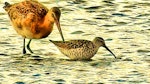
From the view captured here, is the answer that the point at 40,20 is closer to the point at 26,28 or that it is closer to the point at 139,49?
the point at 26,28

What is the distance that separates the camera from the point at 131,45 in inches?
739

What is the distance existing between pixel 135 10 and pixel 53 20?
496 centimetres

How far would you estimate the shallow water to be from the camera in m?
16.2

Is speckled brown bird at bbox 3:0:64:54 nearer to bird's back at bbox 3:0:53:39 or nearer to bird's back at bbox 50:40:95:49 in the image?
bird's back at bbox 3:0:53:39

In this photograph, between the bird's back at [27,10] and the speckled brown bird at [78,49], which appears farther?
the bird's back at [27,10]

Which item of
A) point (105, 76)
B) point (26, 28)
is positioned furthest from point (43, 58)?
point (105, 76)

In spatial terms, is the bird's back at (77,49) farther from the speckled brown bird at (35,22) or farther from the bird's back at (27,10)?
the bird's back at (27,10)

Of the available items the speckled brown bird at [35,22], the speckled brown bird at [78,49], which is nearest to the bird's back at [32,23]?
the speckled brown bird at [35,22]

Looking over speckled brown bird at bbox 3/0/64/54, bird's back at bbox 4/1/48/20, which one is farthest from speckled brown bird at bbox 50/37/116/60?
bird's back at bbox 4/1/48/20

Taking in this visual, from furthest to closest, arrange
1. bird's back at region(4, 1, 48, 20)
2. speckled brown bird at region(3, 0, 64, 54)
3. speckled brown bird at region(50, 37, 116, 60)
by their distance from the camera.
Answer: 1. bird's back at region(4, 1, 48, 20)
2. speckled brown bird at region(3, 0, 64, 54)
3. speckled brown bird at region(50, 37, 116, 60)

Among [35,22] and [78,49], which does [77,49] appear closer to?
[78,49]

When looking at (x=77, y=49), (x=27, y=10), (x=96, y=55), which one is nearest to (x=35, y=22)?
(x=27, y=10)

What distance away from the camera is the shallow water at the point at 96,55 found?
16156mm

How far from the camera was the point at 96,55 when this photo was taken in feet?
59.8
